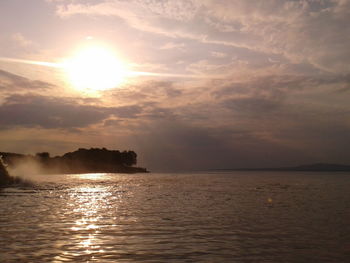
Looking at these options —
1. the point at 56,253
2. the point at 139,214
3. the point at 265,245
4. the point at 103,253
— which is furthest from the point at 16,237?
the point at 265,245

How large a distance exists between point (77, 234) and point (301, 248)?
12.2m

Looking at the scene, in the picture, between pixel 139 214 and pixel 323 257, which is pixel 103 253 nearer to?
pixel 323 257

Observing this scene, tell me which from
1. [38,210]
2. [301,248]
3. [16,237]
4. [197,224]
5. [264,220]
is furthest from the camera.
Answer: [38,210]

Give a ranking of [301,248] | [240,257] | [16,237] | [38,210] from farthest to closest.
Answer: [38,210] → [16,237] → [301,248] → [240,257]

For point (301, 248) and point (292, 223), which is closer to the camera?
point (301, 248)

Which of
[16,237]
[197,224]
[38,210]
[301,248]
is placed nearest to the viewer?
[301,248]

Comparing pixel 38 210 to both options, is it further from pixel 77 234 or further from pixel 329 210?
pixel 329 210

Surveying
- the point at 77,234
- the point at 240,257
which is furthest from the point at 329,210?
the point at 77,234

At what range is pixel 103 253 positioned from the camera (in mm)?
14938

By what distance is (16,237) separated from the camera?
18.1 meters

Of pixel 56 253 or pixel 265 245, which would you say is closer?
pixel 56 253

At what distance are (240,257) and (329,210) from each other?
Answer: 794 inches

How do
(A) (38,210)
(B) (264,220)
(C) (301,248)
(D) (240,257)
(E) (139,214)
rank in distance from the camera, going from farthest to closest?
1. (A) (38,210)
2. (E) (139,214)
3. (B) (264,220)
4. (C) (301,248)
5. (D) (240,257)

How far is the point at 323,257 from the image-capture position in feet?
48.8
